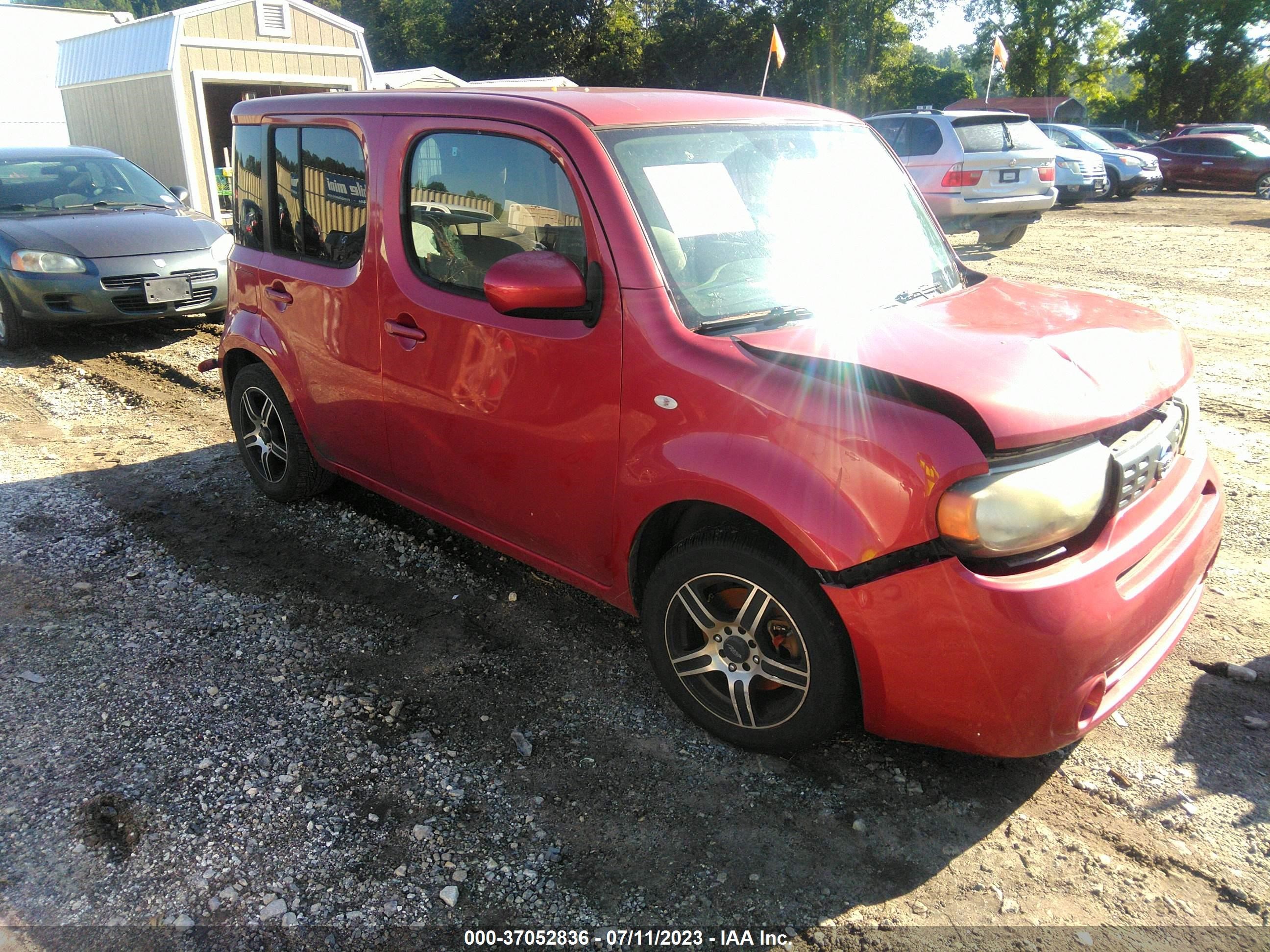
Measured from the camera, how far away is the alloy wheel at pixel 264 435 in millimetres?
4707

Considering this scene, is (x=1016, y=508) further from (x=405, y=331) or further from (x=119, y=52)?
(x=119, y=52)

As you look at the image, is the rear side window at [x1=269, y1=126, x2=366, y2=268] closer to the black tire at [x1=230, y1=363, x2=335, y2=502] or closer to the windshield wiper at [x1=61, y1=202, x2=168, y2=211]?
the black tire at [x1=230, y1=363, x2=335, y2=502]

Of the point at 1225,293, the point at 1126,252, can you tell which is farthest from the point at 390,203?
the point at 1126,252

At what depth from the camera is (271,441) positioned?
4.79 metres

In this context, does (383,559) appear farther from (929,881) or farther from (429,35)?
(429,35)

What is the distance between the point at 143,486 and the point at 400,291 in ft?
8.62

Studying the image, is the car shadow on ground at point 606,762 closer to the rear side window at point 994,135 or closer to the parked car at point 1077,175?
the rear side window at point 994,135

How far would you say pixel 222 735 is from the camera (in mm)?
3004

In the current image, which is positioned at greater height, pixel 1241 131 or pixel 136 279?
pixel 1241 131

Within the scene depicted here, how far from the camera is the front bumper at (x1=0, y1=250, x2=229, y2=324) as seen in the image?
7.59m

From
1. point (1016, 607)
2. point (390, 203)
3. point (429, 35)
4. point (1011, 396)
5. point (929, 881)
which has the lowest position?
point (929, 881)

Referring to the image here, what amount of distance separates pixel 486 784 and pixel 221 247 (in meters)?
7.22

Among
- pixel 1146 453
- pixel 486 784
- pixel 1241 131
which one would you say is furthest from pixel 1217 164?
pixel 486 784

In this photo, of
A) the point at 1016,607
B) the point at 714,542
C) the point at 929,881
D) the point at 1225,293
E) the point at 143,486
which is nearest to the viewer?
the point at 1016,607
